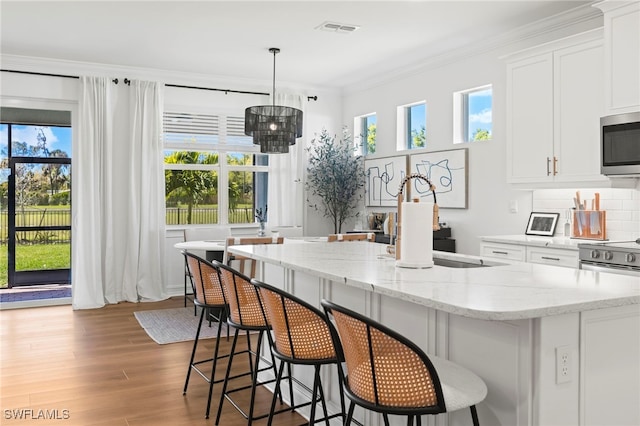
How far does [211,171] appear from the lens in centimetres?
728

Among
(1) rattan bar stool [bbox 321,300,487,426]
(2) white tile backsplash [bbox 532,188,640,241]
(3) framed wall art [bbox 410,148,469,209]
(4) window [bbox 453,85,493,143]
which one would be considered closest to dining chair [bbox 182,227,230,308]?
(3) framed wall art [bbox 410,148,469,209]

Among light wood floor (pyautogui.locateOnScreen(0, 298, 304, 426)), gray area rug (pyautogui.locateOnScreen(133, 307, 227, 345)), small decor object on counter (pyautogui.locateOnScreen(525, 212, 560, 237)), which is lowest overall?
light wood floor (pyautogui.locateOnScreen(0, 298, 304, 426))

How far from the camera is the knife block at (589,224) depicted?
4430 millimetres

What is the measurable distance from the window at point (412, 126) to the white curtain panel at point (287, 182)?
1427 millimetres

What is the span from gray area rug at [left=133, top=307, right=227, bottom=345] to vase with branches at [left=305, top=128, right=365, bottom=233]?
7.65ft

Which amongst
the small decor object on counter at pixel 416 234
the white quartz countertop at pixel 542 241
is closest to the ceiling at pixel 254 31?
the white quartz countertop at pixel 542 241

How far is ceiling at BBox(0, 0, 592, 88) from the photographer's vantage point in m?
4.55

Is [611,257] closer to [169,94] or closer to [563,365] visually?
[563,365]

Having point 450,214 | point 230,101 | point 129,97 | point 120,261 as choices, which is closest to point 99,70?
point 129,97

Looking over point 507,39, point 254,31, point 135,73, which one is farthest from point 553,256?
point 135,73

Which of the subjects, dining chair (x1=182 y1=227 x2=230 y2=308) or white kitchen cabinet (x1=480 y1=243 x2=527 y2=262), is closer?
white kitchen cabinet (x1=480 y1=243 x2=527 y2=262)

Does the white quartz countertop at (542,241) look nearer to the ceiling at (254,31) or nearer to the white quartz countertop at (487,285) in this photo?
the white quartz countertop at (487,285)

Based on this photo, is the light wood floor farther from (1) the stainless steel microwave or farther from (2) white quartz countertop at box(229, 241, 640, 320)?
(1) the stainless steel microwave

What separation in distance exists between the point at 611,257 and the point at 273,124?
10.4 feet
